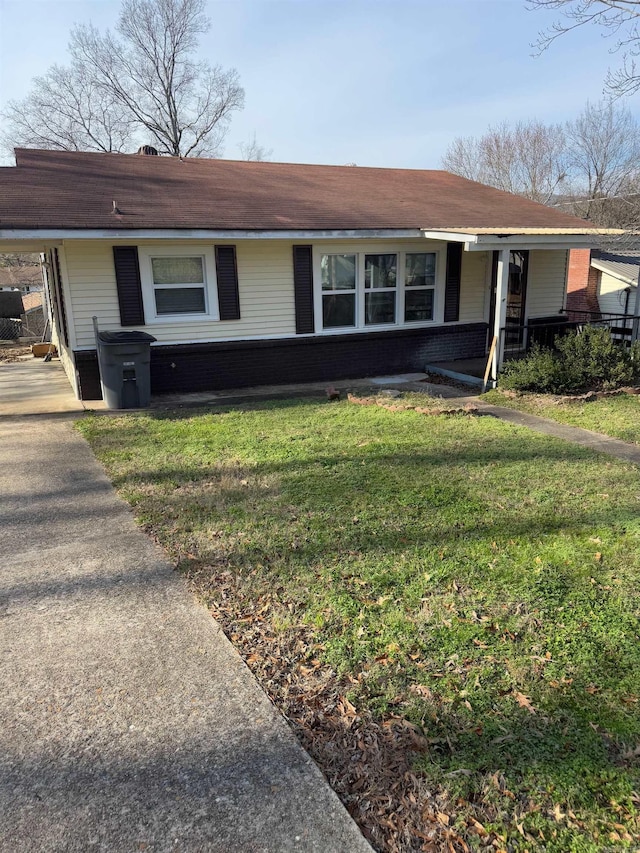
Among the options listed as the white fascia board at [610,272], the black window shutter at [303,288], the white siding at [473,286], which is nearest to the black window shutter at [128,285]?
the black window shutter at [303,288]

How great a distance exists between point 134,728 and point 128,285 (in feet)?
27.4

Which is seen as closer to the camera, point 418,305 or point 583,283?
point 418,305

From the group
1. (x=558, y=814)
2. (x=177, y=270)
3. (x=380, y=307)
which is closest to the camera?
(x=558, y=814)

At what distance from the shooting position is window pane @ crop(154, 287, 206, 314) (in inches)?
403

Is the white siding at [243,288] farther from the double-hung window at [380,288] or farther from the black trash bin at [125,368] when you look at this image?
the black trash bin at [125,368]

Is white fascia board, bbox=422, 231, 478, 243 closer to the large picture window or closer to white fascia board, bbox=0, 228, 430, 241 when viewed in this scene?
white fascia board, bbox=0, 228, 430, 241

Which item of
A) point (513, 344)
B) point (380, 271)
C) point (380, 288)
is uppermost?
point (380, 271)

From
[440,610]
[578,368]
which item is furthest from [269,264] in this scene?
[440,610]

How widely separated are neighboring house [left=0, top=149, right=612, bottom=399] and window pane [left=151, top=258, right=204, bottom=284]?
26 mm

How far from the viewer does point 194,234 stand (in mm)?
9586

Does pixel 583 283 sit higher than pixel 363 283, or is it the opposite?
pixel 363 283

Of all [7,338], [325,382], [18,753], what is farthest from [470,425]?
[7,338]

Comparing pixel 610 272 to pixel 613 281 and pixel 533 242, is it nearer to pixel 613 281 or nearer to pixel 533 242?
pixel 613 281

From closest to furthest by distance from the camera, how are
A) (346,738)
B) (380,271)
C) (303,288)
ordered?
(346,738)
(303,288)
(380,271)
